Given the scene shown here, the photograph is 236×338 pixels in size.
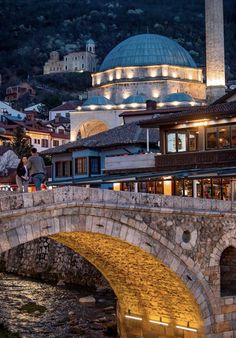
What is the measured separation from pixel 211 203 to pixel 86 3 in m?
159

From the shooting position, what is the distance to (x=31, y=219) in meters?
16.4

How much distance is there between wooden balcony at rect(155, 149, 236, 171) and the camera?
29891mm

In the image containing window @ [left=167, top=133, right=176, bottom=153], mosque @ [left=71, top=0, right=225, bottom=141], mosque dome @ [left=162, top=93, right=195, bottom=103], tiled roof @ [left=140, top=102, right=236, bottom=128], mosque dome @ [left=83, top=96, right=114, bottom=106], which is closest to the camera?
tiled roof @ [left=140, top=102, right=236, bottom=128]

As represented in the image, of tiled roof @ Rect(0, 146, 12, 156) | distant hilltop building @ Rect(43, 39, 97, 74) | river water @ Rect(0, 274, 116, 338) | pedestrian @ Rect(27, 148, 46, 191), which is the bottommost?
river water @ Rect(0, 274, 116, 338)

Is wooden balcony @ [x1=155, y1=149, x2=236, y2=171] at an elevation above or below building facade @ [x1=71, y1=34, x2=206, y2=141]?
below

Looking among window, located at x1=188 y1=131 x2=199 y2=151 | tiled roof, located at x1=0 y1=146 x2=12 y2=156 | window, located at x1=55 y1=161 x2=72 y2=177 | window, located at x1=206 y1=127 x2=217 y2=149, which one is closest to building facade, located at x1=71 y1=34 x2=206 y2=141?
tiled roof, located at x1=0 y1=146 x2=12 y2=156

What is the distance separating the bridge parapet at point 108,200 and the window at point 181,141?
34.3 feet

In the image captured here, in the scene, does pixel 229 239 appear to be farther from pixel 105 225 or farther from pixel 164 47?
pixel 164 47

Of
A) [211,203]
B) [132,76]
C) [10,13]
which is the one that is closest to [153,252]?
[211,203]

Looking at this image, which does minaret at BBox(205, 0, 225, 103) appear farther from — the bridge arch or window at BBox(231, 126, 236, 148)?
the bridge arch

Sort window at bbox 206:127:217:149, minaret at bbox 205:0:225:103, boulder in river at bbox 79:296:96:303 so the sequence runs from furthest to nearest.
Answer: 1. minaret at bbox 205:0:225:103
2. window at bbox 206:127:217:149
3. boulder in river at bbox 79:296:96:303

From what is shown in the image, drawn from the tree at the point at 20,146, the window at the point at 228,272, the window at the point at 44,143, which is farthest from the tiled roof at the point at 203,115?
the window at the point at 44,143

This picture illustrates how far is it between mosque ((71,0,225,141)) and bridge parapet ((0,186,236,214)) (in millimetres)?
40961

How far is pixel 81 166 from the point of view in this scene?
45312 mm
